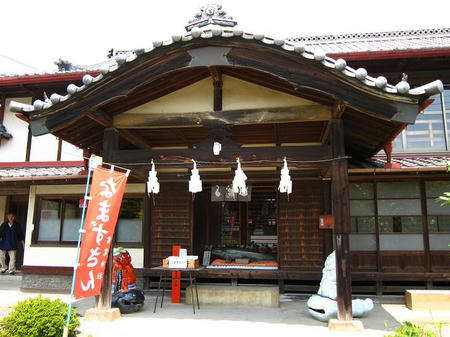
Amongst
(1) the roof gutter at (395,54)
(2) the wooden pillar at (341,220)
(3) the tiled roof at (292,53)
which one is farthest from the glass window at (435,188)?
(3) the tiled roof at (292,53)

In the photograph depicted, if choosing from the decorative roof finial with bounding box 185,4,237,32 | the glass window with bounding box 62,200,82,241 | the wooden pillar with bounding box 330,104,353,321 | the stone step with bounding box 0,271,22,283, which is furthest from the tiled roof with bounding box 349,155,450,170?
the stone step with bounding box 0,271,22,283

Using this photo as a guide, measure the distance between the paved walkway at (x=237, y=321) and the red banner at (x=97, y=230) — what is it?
909mm

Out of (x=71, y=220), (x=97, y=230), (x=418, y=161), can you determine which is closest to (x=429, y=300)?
(x=418, y=161)

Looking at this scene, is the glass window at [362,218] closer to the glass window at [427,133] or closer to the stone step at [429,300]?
the stone step at [429,300]

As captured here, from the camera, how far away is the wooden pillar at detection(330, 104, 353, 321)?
6.59 meters

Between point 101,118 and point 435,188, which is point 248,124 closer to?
point 101,118

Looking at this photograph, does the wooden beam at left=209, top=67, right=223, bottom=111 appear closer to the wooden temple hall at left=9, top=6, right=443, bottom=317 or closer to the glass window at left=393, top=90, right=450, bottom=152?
the wooden temple hall at left=9, top=6, right=443, bottom=317

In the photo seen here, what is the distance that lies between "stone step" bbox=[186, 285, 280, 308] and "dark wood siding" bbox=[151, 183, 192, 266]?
1.53 metres

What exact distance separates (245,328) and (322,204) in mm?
4332

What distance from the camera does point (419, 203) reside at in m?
9.74

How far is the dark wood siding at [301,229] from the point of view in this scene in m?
9.91

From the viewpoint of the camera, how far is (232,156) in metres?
7.32

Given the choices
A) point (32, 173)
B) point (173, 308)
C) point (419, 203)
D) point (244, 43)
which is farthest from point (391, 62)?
point (32, 173)

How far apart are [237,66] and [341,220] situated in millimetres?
3285
